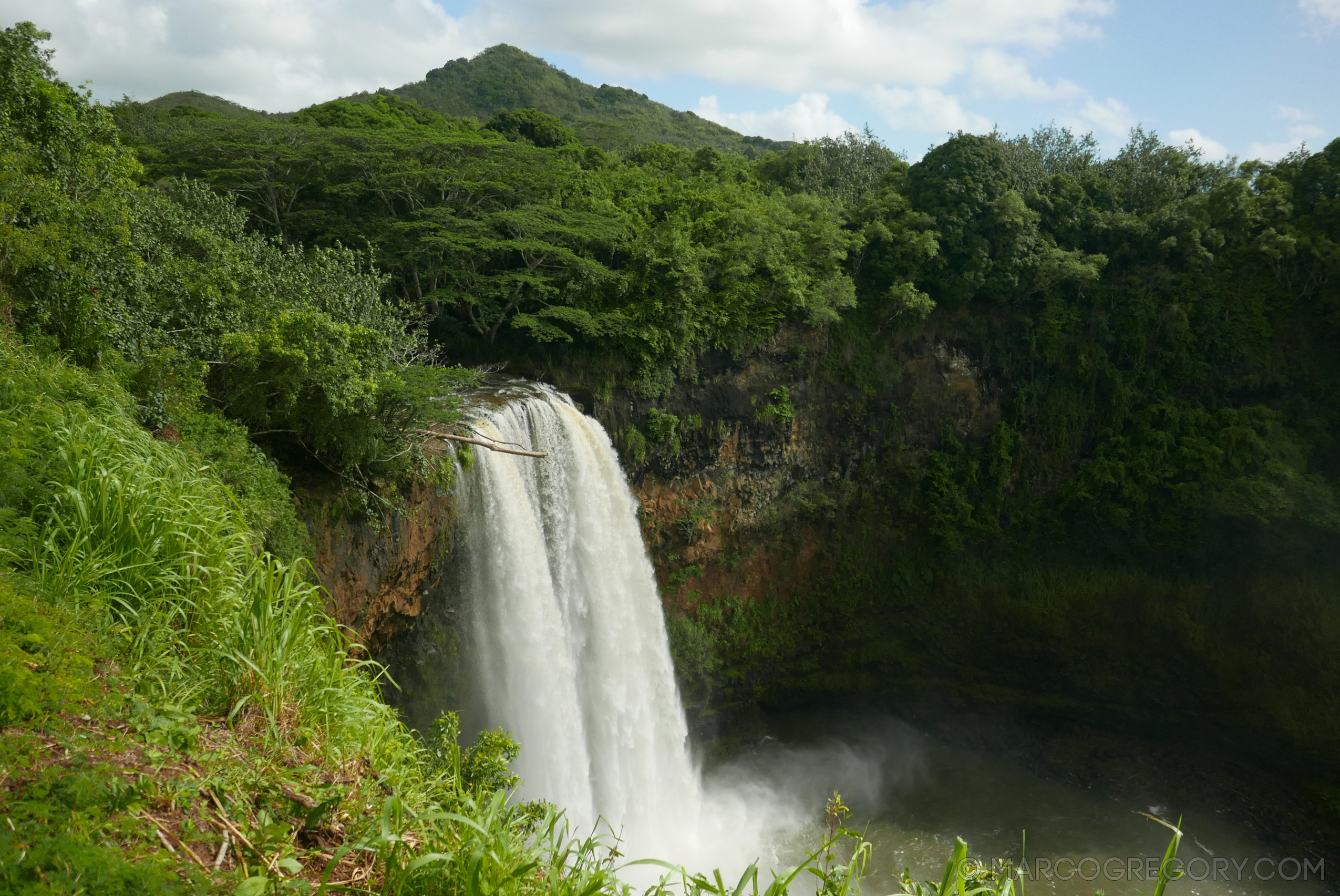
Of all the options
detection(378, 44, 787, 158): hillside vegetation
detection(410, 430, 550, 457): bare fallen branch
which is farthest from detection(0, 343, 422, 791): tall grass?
detection(378, 44, 787, 158): hillside vegetation

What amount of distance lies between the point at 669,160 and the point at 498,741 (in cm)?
1971

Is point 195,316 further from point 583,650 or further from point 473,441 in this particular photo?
point 583,650

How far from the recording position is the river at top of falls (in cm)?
1037

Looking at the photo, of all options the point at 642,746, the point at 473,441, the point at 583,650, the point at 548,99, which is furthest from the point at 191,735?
the point at 548,99

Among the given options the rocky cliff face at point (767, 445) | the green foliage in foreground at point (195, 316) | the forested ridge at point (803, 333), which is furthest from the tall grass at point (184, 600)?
the rocky cliff face at point (767, 445)

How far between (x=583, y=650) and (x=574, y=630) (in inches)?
17.1

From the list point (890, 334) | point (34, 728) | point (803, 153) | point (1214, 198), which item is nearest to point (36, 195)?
point (34, 728)

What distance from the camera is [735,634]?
17.1 meters

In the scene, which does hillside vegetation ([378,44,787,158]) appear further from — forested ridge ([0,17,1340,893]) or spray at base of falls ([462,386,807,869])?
spray at base of falls ([462,386,807,869])

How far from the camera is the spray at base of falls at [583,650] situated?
33.8ft

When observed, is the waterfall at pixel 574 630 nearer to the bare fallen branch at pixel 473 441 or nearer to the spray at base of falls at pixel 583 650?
the spray at base of falls at pixel 583 650

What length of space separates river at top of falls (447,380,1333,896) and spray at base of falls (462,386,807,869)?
0.03 metres

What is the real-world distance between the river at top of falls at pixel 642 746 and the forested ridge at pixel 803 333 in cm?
133

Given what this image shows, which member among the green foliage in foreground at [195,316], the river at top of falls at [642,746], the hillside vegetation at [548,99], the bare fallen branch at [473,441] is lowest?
the river at top of falls at [642,746]
